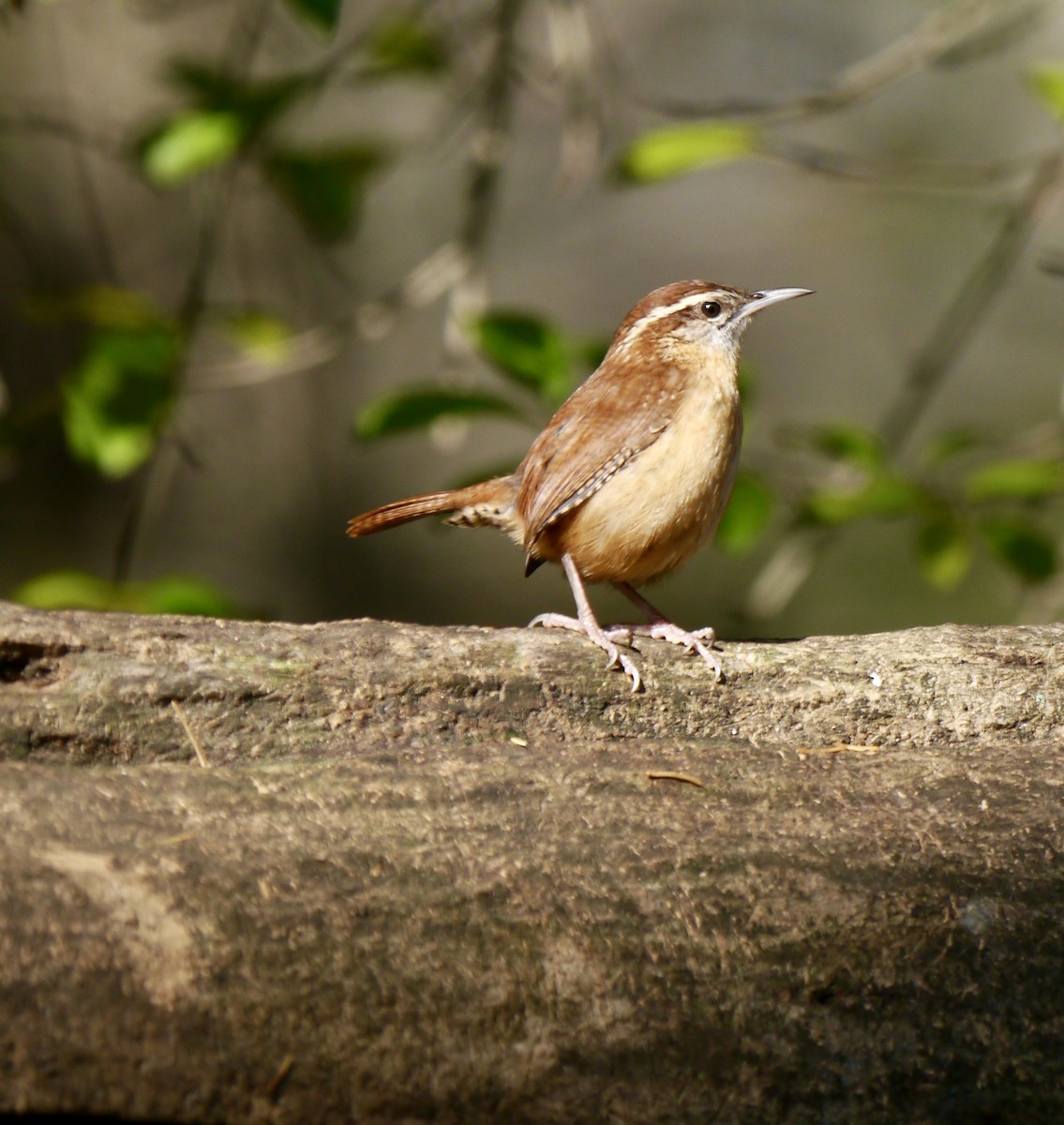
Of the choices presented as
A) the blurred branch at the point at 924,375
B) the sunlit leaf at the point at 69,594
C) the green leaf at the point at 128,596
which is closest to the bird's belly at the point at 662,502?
the blurred branch at the point at 924,375

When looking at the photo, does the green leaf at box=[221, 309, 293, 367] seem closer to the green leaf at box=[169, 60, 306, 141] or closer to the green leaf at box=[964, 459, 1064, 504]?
the green leaf at box=[169, 60, 306, 141]

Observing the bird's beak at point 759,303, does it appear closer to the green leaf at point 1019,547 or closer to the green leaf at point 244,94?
the green leaf at point 1019,547

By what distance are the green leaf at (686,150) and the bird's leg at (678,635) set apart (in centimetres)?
127

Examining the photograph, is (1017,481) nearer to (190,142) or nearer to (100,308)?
(190,142)

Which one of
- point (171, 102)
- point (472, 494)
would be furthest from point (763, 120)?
point (171, 102)

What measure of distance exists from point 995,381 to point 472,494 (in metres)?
5.53

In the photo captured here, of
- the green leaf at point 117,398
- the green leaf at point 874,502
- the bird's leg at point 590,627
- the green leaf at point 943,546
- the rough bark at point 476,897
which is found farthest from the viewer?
the green leaf at point 943,546

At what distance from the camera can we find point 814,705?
9.85 ft

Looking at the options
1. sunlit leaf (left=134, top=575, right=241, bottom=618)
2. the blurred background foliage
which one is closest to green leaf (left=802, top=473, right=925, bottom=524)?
the blurred background foliage

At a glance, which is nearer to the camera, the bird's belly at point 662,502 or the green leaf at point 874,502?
the bird's belly at point 662,502

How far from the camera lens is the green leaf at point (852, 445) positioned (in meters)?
4.21

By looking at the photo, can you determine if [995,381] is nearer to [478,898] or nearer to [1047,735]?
[1047,735]

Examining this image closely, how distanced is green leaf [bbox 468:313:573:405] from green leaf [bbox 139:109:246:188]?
922 mm

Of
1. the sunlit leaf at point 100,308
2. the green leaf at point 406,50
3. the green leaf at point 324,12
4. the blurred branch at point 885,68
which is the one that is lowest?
the sunlit leaf at point 100,308
